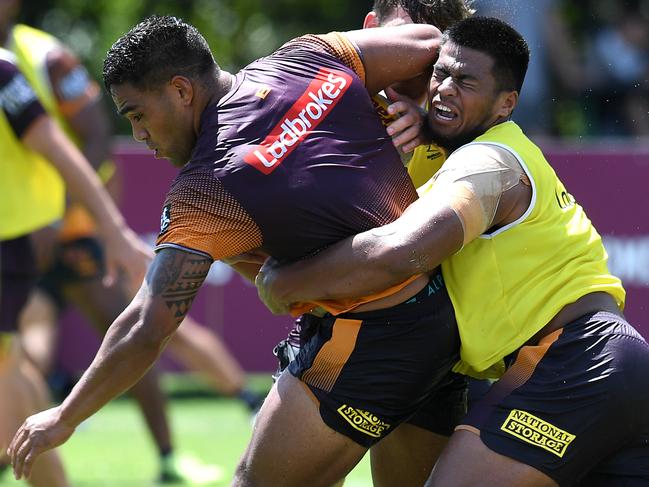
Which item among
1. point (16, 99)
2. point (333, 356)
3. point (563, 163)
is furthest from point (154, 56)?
point (563, 163)

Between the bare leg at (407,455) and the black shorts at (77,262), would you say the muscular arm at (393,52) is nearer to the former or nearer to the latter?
the bare leg at (407,455)

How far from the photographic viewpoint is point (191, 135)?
4.03 metres

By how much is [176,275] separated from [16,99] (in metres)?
2.32

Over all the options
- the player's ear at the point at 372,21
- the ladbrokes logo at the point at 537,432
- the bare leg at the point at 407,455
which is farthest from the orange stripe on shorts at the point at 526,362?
the player's ear at the point at 372,21

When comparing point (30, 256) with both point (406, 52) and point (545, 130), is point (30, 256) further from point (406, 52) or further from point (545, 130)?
point (545, 130)

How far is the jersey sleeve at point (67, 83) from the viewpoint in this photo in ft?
24.1

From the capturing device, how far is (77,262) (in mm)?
7602

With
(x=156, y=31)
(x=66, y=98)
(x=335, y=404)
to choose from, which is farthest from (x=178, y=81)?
(x=66, y=98)

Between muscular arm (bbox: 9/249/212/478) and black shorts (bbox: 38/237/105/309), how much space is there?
348 centimetres

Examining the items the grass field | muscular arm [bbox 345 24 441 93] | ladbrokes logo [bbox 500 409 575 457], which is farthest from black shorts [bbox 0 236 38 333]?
ladbrokes logo [bbox 500 409 575 457]

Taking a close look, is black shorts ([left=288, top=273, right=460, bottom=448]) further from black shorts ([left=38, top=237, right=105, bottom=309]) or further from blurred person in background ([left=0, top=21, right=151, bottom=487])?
black shorts ([left=38, top=237, right=105, bottom=309])

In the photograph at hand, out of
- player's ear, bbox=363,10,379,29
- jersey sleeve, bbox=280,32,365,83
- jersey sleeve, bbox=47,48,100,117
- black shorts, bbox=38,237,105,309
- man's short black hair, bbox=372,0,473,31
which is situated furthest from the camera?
black shorts, bbox=38,237,105,309

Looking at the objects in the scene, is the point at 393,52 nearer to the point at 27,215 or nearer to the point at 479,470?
the point at 479,470

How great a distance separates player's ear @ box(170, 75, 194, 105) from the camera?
394 centimetres
